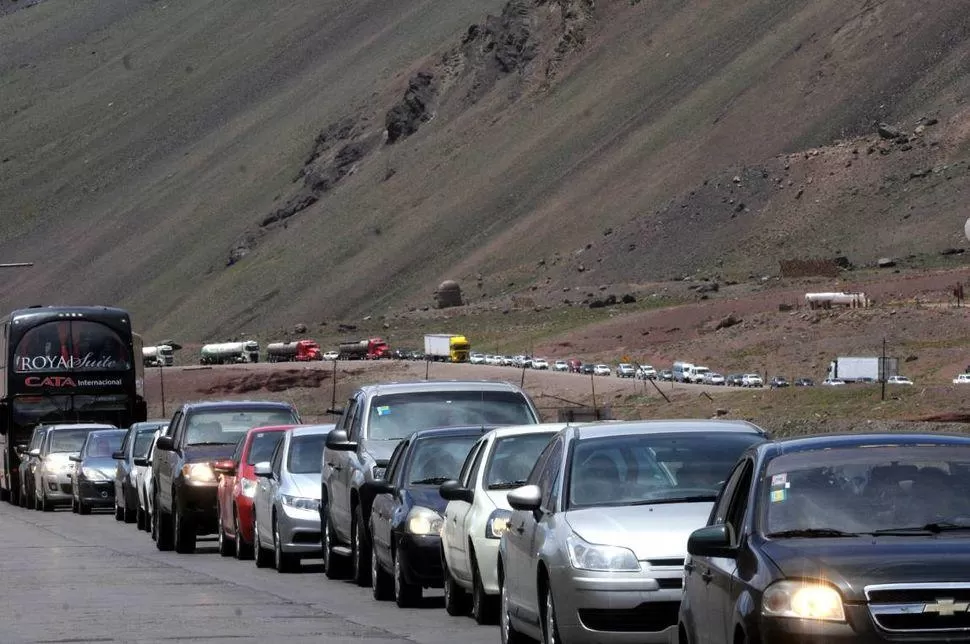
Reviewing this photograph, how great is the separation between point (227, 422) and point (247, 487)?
4.55 metres

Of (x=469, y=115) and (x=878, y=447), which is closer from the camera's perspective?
(x=878, y=447)

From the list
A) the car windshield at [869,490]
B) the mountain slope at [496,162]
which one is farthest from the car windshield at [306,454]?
the mountain slope at [496,162]

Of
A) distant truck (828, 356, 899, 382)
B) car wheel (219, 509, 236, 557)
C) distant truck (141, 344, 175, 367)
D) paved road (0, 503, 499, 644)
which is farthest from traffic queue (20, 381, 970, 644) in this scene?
distant truck (141, 344, 175, 367)

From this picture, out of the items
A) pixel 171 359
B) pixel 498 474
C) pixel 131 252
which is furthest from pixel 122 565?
pixel 131 252

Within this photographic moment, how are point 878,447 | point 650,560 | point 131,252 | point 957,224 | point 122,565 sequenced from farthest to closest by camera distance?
1. point 131,252
2. point 957,224
3. point 122,565
4. point 650,560
5. point 878,447

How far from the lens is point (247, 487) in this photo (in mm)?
22609

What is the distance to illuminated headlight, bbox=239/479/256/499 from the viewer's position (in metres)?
22.3

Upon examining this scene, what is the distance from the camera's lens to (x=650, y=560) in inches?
453

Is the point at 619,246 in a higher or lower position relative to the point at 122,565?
higher

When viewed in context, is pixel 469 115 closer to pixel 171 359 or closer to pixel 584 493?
pixel 171 359

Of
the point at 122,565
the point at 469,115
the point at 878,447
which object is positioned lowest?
the point at 122,565

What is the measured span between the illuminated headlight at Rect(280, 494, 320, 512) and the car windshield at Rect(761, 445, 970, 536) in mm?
12114

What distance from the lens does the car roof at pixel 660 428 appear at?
12755 mm

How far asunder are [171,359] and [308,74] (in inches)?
2742
